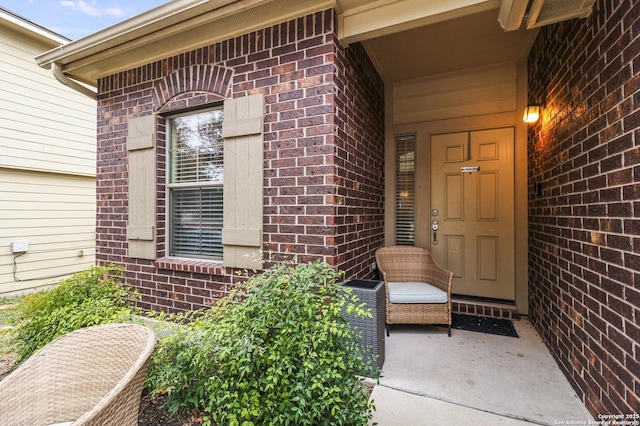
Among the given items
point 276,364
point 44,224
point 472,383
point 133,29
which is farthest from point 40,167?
point 472,383

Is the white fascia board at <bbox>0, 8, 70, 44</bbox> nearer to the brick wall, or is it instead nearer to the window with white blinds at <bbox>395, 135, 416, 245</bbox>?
the window with white blinds at <bbox>395, 135, 416, 245</bbox>

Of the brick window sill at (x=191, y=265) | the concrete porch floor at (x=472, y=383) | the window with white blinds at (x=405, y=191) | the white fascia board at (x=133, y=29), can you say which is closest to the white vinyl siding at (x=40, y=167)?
the white fascia board at (x=133, y=29)

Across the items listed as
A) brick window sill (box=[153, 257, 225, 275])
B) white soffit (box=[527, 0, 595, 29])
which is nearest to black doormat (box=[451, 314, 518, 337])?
brick window sill (box=[153, 257, 225, 275])

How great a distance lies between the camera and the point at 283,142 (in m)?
2.31

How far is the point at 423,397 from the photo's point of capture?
1.85m

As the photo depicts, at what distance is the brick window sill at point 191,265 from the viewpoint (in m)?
2.58

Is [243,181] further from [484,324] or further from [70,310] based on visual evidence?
[484,324]

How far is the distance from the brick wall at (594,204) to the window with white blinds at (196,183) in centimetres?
283

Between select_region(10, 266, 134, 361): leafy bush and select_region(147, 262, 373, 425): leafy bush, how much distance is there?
1.05 meters

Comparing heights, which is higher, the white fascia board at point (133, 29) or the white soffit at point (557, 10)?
the white fascia board at point (133, 29)

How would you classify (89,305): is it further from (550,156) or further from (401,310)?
(550,156)

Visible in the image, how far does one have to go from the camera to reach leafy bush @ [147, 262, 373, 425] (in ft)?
4.55

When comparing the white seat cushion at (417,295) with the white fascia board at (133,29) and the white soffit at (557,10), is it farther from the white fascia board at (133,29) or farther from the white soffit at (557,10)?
the white fascia board at (133,29)

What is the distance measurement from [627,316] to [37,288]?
6.94 metres
